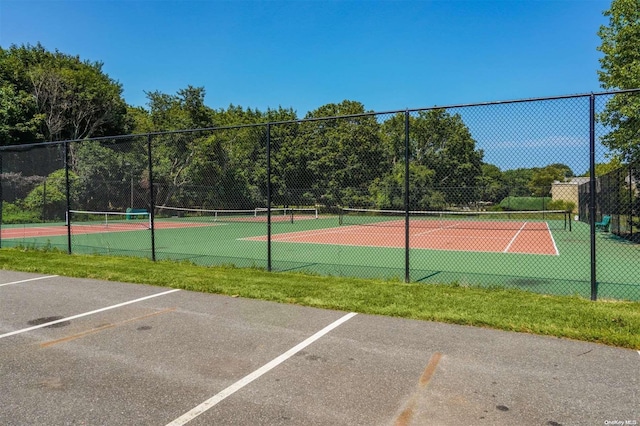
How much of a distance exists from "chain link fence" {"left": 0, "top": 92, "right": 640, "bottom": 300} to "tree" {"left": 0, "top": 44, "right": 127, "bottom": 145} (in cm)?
1022

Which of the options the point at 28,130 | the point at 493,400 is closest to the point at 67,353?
the point at 493,400

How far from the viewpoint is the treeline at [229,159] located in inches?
406

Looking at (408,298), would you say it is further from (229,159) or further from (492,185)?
(229,159)

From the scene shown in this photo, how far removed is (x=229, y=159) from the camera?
67.8 ft

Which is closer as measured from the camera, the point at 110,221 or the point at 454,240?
the point at 454,240

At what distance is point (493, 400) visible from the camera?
11.0 ft

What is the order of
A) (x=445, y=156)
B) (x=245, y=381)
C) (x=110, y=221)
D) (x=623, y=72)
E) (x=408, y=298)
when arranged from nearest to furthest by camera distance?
(x=245, y=381) < (x=408, y=298) < (x=445, y=156) < (x=623, y=72) < (x=110, y=221)

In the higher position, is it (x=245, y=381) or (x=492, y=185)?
(x=492, y=185)

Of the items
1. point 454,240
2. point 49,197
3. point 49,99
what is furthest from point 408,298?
point 49,99

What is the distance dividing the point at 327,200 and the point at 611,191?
39.7 ft

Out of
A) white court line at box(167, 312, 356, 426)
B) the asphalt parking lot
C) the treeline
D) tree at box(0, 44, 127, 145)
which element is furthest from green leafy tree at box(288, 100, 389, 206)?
tree at box(0, 44, 127, 145)

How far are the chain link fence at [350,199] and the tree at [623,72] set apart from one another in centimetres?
71

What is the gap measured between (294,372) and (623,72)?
1542cm

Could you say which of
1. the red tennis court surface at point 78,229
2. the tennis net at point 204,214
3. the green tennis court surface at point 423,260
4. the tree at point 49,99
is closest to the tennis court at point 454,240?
the green tennis court surface at point 423,260
